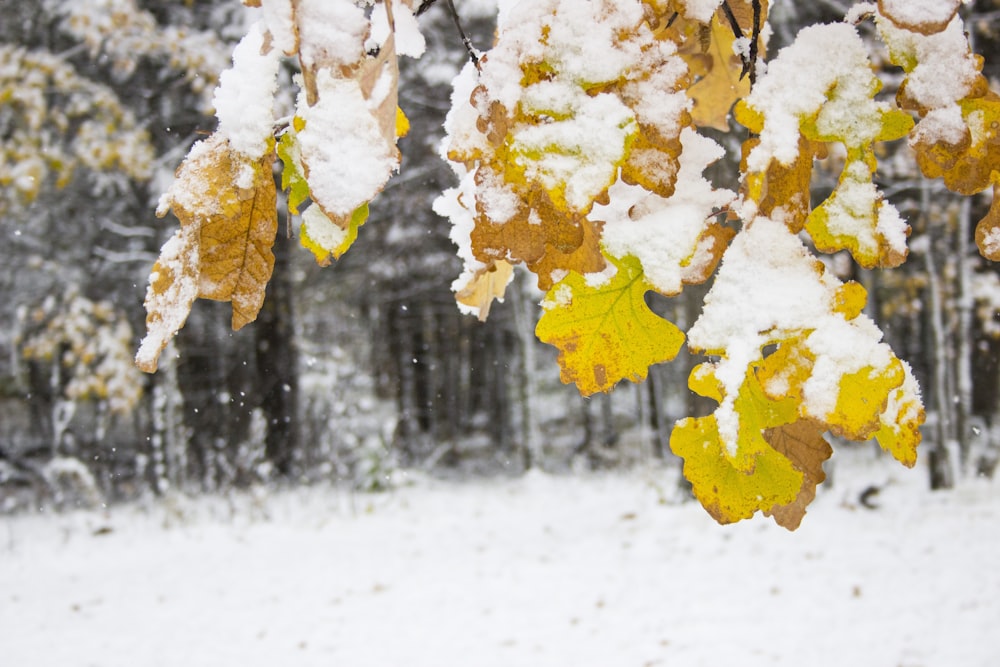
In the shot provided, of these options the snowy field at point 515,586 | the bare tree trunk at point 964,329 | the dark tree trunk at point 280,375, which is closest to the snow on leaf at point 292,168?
the snowy field at point 515,586

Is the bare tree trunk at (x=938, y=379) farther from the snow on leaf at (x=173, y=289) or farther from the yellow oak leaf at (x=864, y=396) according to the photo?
the snow on leaf at (x=173, y=289)

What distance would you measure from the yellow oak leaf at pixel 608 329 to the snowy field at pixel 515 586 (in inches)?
157

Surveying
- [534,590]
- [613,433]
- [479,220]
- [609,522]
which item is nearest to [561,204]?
[479,220]

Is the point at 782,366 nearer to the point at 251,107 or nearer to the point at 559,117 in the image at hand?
the point at 559,117

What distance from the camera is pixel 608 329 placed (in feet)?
1.94

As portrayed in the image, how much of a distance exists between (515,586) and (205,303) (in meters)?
6.49

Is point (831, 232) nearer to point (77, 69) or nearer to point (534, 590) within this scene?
point (534, 590)

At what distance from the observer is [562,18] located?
0.54 meters

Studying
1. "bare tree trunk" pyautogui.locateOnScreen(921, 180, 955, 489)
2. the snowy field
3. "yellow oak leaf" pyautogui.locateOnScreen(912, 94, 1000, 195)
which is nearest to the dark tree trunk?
the snowy field

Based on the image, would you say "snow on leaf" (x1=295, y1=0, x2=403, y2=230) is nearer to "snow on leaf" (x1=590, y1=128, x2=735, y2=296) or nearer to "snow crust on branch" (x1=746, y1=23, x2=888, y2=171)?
"snow on leaf" (x1=590, y1=128, x2=735, y2=296)

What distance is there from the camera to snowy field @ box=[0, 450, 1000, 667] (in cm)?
433

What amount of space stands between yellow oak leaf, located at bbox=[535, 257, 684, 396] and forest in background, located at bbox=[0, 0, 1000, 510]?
189 inches

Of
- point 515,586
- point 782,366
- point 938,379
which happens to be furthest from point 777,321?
point 938,379

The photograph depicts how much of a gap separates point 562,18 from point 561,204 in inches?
5.6
